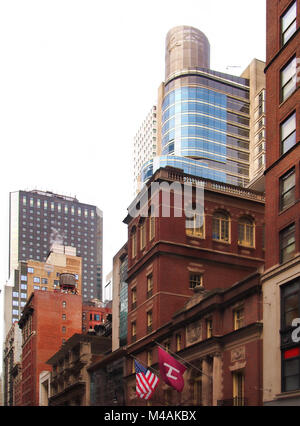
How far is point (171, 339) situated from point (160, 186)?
13.2 meters

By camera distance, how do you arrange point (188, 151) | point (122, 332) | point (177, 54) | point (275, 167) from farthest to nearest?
point (177, 54) < point (188, 151) < point (122, 332) < point (275, 167)

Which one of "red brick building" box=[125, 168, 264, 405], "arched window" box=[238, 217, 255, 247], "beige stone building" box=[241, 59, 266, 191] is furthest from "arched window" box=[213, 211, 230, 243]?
"beige stone building" box=[241, 59, 266, 191]

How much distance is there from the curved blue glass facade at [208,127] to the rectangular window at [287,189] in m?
123

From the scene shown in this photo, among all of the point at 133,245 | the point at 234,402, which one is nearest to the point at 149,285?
the point at 133,245

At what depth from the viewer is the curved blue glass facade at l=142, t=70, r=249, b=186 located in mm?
166875

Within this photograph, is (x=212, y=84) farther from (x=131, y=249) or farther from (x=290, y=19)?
(x=290, y=19)

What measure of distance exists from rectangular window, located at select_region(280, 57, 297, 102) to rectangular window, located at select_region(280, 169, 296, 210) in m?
4.96

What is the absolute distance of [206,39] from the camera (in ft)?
614

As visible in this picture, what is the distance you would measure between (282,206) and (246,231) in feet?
67.2

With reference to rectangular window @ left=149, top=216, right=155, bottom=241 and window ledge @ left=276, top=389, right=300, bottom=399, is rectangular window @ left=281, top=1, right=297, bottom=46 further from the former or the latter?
rectangular window @ left=149, top=216, right=155, bottom=241

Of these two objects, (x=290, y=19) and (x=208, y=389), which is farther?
(x=208, y=389)

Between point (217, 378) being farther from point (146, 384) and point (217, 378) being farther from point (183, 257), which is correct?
point (183, 257)

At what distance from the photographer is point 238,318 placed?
4312 centimetres
